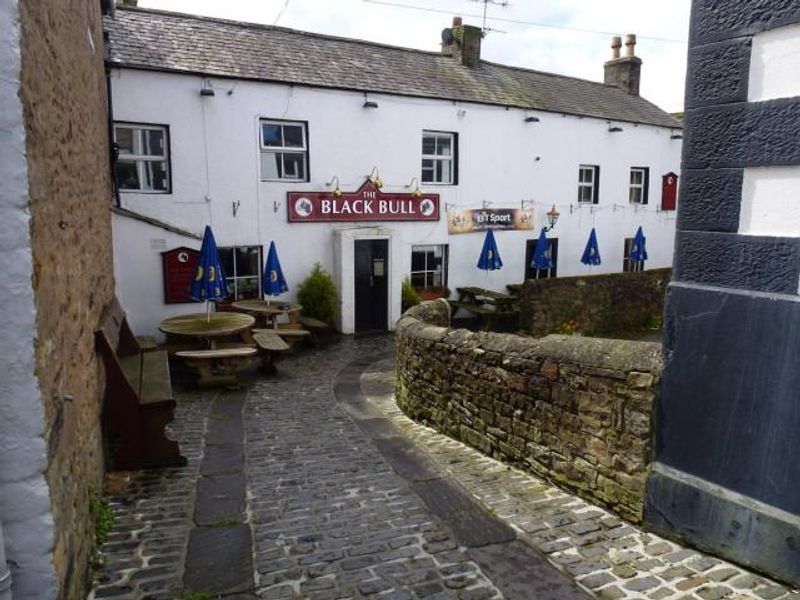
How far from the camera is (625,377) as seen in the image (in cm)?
447

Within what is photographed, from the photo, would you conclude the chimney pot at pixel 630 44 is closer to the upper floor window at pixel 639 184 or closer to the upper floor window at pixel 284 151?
the upper floor window at pixel 639 184

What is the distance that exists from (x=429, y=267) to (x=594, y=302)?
4.33 m

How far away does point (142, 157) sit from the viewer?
37.5ft

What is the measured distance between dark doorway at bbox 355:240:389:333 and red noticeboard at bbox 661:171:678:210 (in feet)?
37.0

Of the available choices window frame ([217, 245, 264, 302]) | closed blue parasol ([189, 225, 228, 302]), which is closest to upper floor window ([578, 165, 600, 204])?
window frame ([217, 245, 264, 302])

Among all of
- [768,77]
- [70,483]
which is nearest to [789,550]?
[768,77]

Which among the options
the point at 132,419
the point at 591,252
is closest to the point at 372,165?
the point at 591,252

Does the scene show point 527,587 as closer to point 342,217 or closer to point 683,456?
point 683,456

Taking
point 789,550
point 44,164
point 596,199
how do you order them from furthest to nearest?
point 596,199
point 789,550
point 44,164

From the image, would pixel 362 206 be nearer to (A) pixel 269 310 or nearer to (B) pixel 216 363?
(A) pixel 269 310

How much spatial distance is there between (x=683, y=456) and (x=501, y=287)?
1247 cm

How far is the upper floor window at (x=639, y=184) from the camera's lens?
19344mm

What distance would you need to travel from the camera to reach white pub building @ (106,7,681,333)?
37.8ft

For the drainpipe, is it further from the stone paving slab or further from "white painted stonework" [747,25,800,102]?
"white painted stonework" [747,25,800,102]
